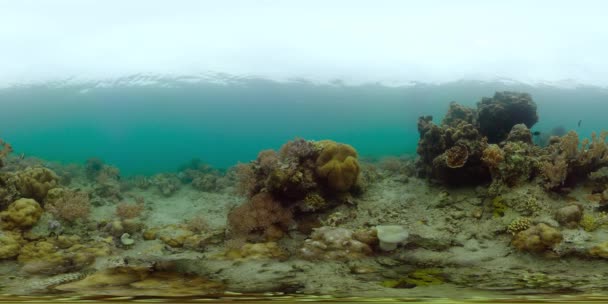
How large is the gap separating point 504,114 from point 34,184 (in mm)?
12022

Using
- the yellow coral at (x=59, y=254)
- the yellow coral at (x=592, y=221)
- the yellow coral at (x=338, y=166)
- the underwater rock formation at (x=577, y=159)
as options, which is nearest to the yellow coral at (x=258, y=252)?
the yellow coral at (x=338, y=166)

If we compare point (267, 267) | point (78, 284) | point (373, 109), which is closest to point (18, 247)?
point (78, 284)

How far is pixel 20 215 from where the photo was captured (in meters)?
6.84

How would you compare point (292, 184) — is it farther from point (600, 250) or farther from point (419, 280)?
point (600, 250)

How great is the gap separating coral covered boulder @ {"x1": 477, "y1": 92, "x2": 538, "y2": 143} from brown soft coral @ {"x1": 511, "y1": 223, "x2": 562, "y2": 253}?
442cm

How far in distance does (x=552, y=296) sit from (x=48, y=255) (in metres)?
7.68

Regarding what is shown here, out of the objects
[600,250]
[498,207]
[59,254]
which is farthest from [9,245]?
[600,250]

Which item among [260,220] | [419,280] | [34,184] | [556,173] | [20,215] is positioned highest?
[556,173]

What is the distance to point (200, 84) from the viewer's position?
132ft

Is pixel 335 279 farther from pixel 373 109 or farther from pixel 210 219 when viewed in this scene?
pixel 373 109

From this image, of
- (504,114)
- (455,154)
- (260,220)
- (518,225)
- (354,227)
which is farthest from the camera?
(504,114)

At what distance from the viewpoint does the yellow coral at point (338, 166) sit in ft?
24.4

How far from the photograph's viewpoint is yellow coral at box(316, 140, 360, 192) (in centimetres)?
744

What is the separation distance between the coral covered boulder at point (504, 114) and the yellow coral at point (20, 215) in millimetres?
11073
